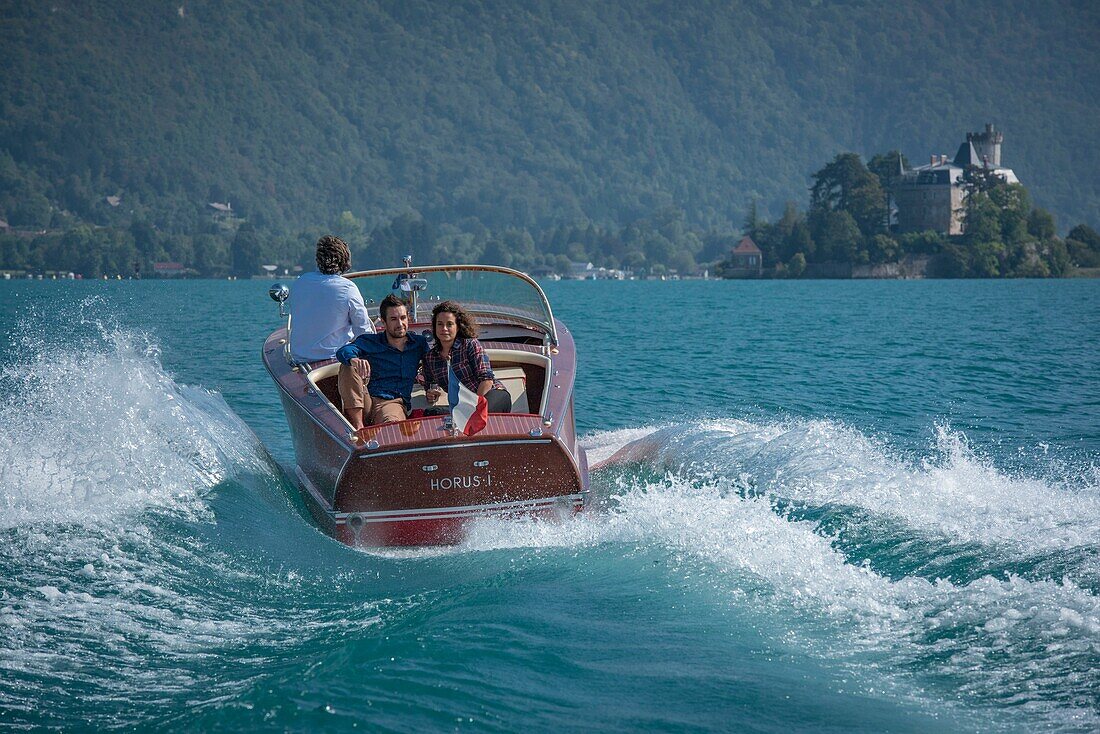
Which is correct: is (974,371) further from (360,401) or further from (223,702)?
(223,702)

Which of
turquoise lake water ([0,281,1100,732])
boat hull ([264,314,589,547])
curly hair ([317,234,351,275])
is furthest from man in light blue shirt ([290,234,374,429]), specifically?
turquoise lake water ([0,281,1100,732])

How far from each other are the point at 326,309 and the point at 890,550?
167 inches

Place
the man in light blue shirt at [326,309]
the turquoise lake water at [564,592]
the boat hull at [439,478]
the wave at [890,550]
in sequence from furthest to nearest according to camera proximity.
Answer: the man in light blue shirt at [326,309] < the boat hull at [439,478] < the wave at [890,550] < the turquoise lake water at [564,592]

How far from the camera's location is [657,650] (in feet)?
17.5

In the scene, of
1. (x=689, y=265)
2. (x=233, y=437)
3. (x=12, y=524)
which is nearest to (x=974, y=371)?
(x=233, y=437)

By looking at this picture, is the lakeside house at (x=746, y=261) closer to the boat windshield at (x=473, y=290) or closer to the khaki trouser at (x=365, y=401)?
the boat windshield at (x=473, y=290)

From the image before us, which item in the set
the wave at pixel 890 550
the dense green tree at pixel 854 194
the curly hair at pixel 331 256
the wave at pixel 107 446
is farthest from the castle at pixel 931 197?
the curly hair at pixel 331 256

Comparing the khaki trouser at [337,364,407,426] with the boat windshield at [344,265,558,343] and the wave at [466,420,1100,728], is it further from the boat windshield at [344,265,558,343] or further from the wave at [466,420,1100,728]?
the boat windshield at [344,265,558,343]

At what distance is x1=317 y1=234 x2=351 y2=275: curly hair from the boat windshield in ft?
5.58

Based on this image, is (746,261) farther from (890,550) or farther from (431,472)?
(431,472)

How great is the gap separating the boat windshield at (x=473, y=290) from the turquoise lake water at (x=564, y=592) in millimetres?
1731

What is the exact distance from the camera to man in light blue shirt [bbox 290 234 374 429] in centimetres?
805

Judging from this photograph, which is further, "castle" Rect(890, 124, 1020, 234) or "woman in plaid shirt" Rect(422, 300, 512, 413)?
"castle" Rect(890, 124, 1020, 234)

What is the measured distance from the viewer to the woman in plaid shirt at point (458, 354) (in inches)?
289
